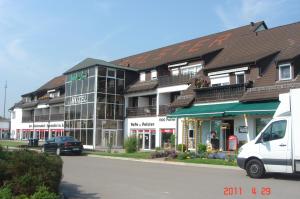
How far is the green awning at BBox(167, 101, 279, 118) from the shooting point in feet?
84.3

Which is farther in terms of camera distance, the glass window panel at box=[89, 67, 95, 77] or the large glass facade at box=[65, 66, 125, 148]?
the glass window panel at box=[89, 67, 95, 77]

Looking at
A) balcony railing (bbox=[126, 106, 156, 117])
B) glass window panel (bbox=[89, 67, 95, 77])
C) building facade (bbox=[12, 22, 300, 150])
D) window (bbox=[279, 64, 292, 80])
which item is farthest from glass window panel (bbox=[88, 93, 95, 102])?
window (bbox=[279, 64, 292, 80])

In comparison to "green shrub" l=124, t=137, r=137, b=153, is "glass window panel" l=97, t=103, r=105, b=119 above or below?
above

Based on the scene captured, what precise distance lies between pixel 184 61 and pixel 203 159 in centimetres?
1642

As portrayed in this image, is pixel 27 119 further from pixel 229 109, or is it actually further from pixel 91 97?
pixel 229 109

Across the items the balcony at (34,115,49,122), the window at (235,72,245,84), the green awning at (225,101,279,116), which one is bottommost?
Answer: the green awning at (225,101,279,116)

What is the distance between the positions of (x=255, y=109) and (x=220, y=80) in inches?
273

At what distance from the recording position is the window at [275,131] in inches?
625

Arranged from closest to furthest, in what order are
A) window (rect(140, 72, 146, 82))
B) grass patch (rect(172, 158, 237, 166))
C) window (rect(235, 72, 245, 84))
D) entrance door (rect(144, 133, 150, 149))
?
1. grass patch (rect(172, 158, 237, 166))
2. window (rect(235, 72, 245, 84))
3. entrance door (rect(144, 133, 150, 149))
4. window (rect(140, 72, 146, 82))

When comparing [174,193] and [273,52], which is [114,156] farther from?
[174,193]

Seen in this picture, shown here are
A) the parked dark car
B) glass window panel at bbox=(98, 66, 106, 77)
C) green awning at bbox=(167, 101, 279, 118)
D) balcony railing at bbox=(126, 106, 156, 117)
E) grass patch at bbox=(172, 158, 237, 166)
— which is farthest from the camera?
glass window panel at bbox=(98, 66, 106, 77)

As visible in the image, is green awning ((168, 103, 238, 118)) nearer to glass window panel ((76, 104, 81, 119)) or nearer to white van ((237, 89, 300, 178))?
white van ((237, 89, 300, 178))

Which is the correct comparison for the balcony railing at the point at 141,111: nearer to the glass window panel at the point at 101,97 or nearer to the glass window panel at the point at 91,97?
the glass window panel at the point at 101,97

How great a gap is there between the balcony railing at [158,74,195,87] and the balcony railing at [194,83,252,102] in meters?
5.19
